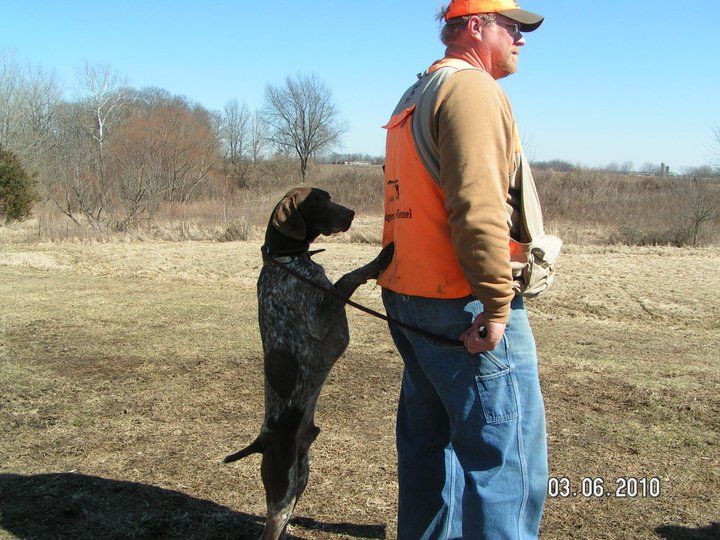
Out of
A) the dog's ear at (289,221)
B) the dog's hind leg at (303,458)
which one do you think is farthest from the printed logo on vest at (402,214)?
the dog's hind leg at (303,458)

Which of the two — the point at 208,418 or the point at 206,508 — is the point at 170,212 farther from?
the point at 206,508

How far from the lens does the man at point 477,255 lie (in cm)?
198

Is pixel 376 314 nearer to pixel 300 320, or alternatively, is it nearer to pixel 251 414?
pixel 300 320

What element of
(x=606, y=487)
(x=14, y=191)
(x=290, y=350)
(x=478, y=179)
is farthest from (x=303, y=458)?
(x=14, y=191)

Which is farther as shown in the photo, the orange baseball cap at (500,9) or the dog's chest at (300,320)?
the dog's chest at (300,320)

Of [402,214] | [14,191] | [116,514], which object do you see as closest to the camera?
[402,214]

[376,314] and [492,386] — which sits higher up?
[376,314]

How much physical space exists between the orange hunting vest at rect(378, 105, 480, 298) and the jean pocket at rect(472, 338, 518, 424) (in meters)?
0.23

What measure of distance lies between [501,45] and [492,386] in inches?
46.0

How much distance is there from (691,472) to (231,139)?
42.7 meters

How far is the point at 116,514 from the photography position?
135 inches

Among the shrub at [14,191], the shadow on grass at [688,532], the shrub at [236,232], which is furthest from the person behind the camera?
the shrub at [14,191]

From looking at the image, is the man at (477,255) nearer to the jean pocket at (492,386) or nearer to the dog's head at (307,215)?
the jean pocket at (492,386)

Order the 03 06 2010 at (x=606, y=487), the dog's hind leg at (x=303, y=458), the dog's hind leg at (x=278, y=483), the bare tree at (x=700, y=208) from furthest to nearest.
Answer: the bare tree at (x=700, y=208) → the 03 06 2010 at (x=606, y=487) → the dog's hind leg at (x=303, y=458) → the dog's hind leg at (x=278, y=483)
